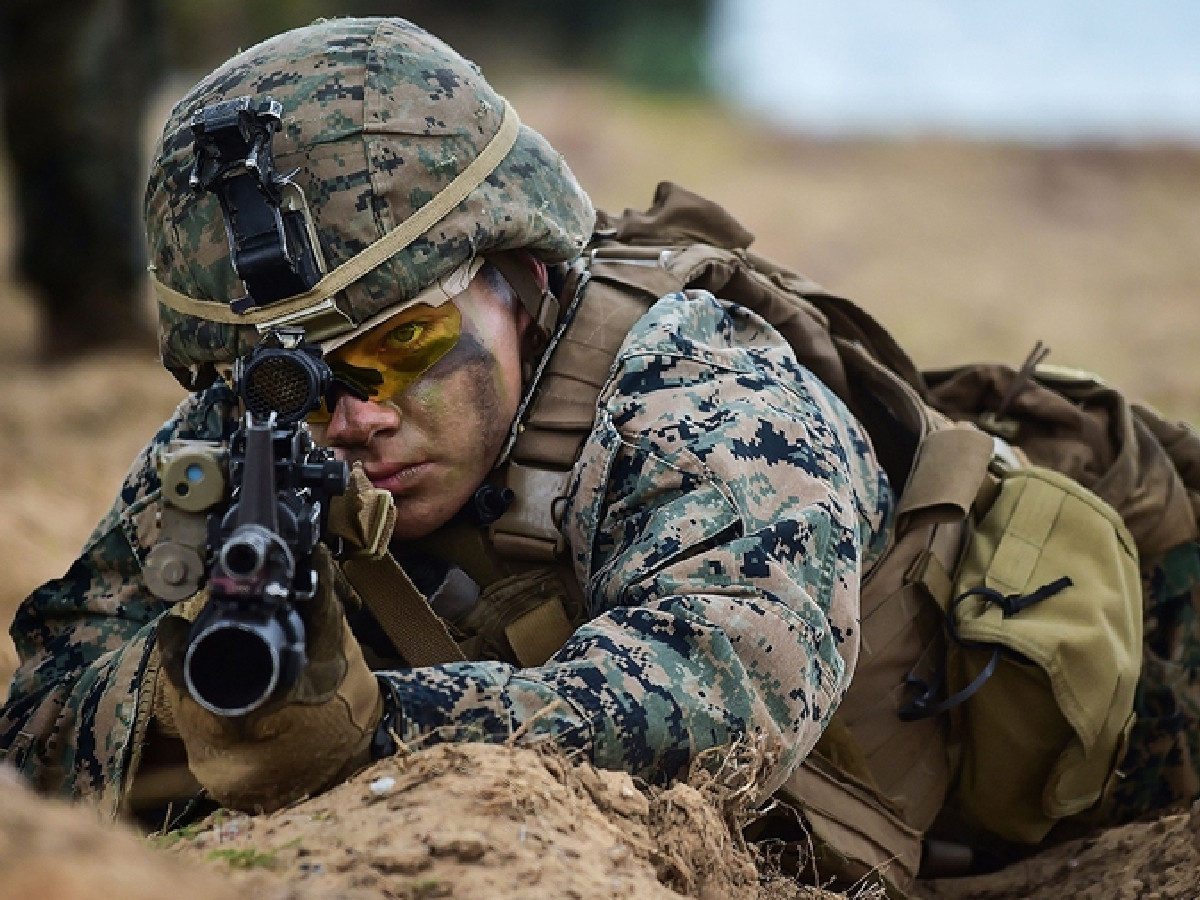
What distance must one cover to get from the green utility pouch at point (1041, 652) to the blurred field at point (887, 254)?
→ 117 inches

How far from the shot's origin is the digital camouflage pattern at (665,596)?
8.35 feet

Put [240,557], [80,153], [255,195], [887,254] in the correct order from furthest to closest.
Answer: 1. [887,254]
2. [80,153]
3. [255,195]
4. [240,557]

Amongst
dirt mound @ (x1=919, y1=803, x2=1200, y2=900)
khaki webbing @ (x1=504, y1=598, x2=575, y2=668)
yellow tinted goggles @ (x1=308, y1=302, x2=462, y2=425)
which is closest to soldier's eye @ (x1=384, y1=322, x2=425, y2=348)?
yellow tinted goggles @ (x1=308, y1=302, x2=462, y2=425)

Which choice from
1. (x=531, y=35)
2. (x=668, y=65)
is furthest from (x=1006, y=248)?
(x=531, y=35)

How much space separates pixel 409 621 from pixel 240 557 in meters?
0.98

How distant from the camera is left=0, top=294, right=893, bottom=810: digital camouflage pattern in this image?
2.54m

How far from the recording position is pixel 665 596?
107 inches

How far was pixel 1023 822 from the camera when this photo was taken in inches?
149

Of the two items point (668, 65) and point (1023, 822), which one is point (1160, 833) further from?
point (668, 65)

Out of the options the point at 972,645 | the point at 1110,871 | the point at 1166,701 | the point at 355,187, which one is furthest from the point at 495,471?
the point at 1166,701

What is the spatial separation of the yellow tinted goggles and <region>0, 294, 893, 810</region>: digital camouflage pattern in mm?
350

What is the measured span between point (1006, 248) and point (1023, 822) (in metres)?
11.9

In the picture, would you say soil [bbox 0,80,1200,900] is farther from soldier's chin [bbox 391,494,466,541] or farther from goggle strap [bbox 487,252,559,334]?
goggle strap [bbox 487,252,559,334]

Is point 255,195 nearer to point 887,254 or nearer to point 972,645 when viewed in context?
point 972,645
